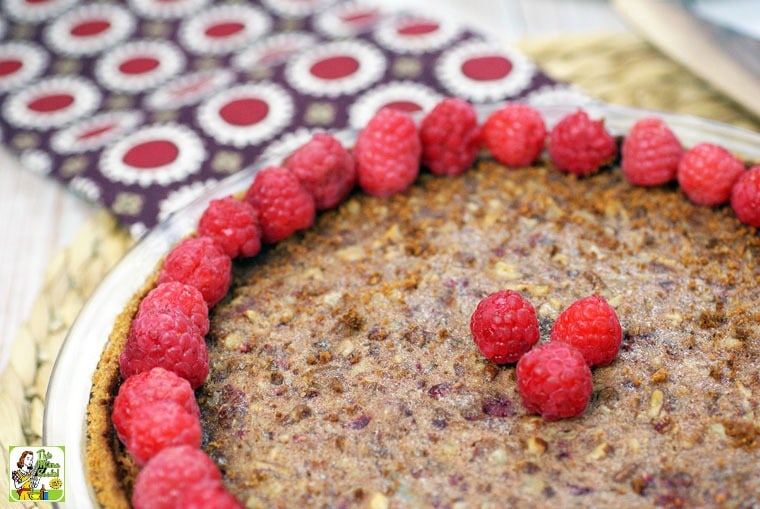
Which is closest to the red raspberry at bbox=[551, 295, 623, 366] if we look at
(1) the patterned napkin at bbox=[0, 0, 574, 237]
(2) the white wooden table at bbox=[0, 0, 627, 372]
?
(1) the patterned napkin at bbox=[0, 0, 574, 237]

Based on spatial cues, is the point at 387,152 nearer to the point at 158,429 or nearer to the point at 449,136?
the point at 449,136

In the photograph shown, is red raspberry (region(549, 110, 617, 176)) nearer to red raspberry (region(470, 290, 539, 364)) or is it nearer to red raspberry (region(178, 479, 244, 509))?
red raspberry (region(470, 290, 539, 364))

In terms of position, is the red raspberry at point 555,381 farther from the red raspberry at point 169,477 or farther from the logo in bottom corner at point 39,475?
the logo in bottom corner at point 39,475

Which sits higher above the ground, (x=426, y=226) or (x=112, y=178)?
(x=426, y=226)

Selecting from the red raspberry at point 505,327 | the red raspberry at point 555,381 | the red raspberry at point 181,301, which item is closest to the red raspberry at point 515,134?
the red raspberry at point 505,327

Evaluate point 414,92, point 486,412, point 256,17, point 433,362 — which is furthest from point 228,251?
point 256,17

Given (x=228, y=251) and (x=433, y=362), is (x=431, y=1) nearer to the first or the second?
(x=228, y=251)
